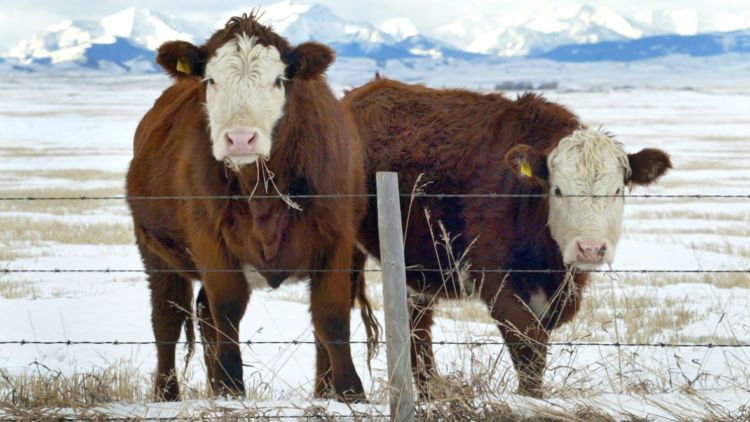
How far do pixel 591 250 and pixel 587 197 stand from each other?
354mm

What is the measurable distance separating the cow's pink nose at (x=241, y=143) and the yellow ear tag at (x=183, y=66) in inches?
35.0

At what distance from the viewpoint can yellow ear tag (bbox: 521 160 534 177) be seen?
6422 mm

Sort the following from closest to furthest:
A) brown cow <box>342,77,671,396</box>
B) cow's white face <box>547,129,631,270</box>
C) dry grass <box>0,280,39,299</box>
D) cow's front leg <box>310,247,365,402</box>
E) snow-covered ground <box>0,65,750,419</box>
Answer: snow-covered ground <box>0,65,750,419</box> → cow's front leg <box>310,247,365,402</box> → cow's white face <box>547,129,631,270</box> → brown cow <box>342,77,671,396</box> → dry grass <box>0,280,39,299</box>

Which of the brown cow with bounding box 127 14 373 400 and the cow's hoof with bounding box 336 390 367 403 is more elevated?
the brown cow with bounding box 127 14 373 400

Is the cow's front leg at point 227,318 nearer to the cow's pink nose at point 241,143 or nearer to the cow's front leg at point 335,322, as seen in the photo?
the cow's front leg at point 335,322

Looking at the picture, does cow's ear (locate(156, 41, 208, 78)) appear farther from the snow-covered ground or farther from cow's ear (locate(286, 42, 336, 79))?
the snow-covered ground

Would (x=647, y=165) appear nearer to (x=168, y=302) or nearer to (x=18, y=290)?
(x=168, y=302)

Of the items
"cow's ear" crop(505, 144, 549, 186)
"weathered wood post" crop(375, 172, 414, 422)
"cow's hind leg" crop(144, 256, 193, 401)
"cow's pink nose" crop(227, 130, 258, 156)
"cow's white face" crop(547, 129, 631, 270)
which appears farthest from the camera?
"cow's hind leg" crop(144, 256, 193, 401)

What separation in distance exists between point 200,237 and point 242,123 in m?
0.89

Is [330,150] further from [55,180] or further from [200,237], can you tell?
[55,180]

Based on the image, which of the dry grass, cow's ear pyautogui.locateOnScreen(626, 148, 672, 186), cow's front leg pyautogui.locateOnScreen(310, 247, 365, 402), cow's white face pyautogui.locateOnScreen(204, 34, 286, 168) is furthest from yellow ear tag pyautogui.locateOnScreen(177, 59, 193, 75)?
the dry grass


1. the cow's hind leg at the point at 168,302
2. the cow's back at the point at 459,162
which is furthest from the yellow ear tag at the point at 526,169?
the cow's hind leg at the point at 168,302

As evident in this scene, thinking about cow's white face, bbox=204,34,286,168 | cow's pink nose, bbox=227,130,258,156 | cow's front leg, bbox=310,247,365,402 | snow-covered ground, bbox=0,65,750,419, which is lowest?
snow-covered ground, bbox=0,65,750,419

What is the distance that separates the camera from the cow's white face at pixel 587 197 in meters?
6.07
